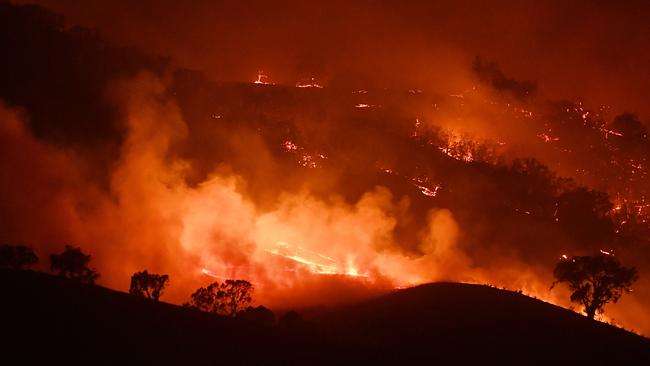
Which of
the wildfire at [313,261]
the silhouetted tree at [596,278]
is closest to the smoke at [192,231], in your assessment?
the wildfire at [313,261]

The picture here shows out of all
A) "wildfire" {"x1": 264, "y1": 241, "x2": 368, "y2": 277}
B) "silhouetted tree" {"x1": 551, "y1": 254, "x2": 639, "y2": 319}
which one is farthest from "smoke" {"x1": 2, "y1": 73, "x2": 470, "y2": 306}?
"silhouetted tree" {"x1": 551, "y1": 254, "x2": 639, "y2": 319}

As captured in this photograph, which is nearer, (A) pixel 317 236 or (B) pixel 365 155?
(A) pixel 317 236

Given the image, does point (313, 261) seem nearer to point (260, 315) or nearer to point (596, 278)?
point (596, 278)

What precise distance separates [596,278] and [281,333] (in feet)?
140

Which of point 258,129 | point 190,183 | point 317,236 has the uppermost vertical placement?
point 258,129

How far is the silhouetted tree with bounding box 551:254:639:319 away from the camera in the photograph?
5775 centimetres

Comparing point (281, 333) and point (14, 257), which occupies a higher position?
point (14, 257)

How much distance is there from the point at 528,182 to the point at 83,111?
373ft

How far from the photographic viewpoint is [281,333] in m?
29.0

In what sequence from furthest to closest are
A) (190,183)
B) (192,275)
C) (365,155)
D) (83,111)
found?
(365,155)
(83,111)
(190,183)
(192,275)

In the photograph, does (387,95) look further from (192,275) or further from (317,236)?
(192,275)

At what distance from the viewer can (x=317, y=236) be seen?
278 ft

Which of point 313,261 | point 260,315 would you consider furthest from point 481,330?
point 313,261

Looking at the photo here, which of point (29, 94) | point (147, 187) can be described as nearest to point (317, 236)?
point (147, 187)
